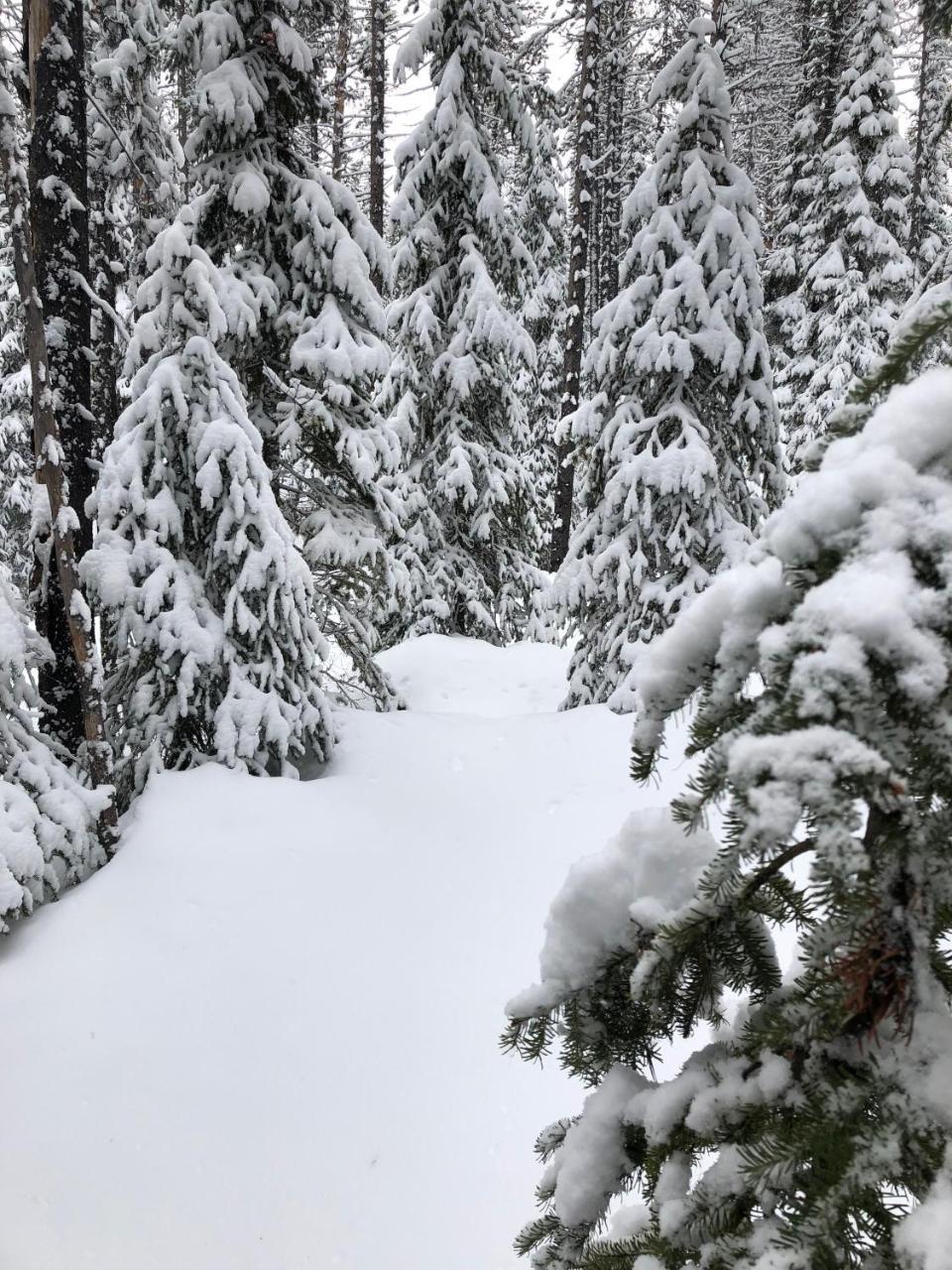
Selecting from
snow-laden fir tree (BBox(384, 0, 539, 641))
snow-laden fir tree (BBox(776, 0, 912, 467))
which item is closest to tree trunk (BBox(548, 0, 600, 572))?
snow-laden fir tree (BBox(384, 0, 539, 641))

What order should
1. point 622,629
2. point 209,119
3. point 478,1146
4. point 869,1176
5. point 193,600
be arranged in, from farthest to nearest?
point 622,629 → point 209,119 → point 193,600 → point 478,1146 → point 869,1176

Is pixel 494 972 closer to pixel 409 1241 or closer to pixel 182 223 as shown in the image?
pixel 409 1241

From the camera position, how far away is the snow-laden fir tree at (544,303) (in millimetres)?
20156

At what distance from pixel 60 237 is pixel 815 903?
621cm

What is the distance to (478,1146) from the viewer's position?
3520 mm

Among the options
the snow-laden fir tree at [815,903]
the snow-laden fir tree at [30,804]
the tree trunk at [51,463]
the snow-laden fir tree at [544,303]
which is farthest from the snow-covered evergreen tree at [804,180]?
the snow-laden fir tree at [815,903]

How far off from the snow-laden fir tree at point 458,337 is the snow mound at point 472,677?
885 mm

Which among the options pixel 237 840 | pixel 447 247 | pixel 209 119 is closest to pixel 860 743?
pixel 237 840

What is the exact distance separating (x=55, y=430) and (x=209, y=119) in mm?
4343

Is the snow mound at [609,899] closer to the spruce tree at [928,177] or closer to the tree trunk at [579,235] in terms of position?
the tree trunk at [579,235]

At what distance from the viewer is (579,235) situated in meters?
16.0

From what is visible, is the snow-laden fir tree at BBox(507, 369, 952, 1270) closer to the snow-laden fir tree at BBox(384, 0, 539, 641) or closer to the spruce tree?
the snow-laden fir tree at BBox(384, 0, 539, 641)

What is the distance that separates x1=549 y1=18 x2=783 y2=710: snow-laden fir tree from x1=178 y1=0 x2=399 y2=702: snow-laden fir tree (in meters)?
2.57

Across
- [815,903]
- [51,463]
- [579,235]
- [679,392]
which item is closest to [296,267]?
[51,463]
